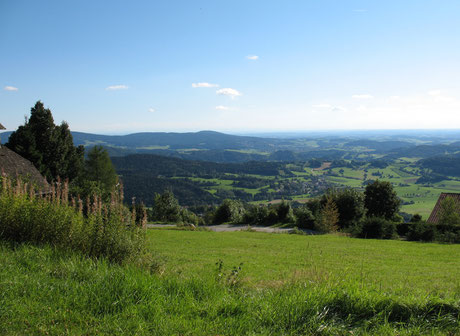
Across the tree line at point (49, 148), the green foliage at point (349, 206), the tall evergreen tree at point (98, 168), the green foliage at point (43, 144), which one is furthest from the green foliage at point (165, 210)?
the green foliage at point (349, 206)

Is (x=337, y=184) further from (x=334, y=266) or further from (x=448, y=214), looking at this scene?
(x=334, y=266)

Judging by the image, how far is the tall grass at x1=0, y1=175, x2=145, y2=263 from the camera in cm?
564

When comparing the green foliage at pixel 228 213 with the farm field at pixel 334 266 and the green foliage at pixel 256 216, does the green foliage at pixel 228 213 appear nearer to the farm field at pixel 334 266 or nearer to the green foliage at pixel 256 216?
the green foliage at pixel 256 216

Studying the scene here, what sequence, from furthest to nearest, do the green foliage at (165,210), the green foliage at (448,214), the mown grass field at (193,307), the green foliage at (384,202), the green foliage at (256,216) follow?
the green foliage at (165,210) → the green foliage at (256,216) → the green foliage at (384,202) → the green foliage at (448,214) → the mown grass field at (193,307)

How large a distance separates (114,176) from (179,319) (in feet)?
158

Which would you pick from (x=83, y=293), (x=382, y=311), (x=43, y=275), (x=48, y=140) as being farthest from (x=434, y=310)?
(x=48, y=140)

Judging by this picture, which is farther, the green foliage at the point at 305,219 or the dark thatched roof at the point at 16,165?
the green foliage at the point at 305,219

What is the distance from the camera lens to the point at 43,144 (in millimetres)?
35562

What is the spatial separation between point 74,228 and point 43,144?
1401 inches

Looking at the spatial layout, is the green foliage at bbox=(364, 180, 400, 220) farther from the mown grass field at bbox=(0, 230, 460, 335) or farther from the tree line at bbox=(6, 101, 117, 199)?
the mown grass field at bbox=(0, 230, 460, 335)

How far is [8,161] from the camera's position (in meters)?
26.9

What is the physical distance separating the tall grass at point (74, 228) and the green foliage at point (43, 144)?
3230cm

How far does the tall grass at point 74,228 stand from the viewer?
5.64 m

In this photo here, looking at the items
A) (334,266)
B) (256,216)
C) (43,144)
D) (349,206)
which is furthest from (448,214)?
(43,144)
